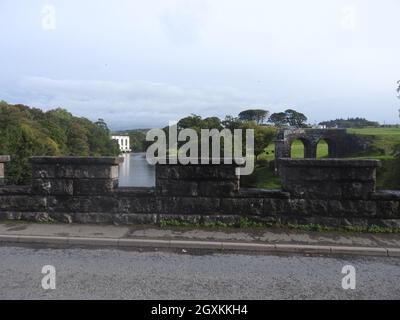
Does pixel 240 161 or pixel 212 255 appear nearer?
pixel 212 255

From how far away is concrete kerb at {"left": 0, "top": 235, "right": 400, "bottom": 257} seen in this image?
6.20 m

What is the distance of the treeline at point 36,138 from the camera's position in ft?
159

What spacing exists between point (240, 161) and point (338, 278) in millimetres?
3017

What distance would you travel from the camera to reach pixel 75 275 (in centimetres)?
518

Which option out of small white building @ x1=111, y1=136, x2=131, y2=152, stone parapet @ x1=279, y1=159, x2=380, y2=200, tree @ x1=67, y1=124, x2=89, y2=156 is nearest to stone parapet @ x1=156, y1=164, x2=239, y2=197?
stone parapet @ x1=279, y1=159, x2=380, y2=200

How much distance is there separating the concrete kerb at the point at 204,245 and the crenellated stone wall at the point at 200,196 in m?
1.08

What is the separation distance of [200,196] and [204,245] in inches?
54.2

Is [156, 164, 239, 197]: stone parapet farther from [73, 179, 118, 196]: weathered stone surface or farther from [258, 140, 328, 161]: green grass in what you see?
[258, 140, 328, 161]: green grass

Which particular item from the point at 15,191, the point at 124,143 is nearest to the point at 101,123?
the point at 124,143

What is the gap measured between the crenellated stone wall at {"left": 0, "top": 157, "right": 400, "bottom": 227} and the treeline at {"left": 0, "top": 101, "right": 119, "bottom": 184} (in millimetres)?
4153

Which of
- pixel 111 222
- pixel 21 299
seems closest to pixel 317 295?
pixel 21 299

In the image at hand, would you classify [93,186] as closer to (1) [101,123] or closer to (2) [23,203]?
(2) [23,203]

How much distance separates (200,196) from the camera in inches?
300
